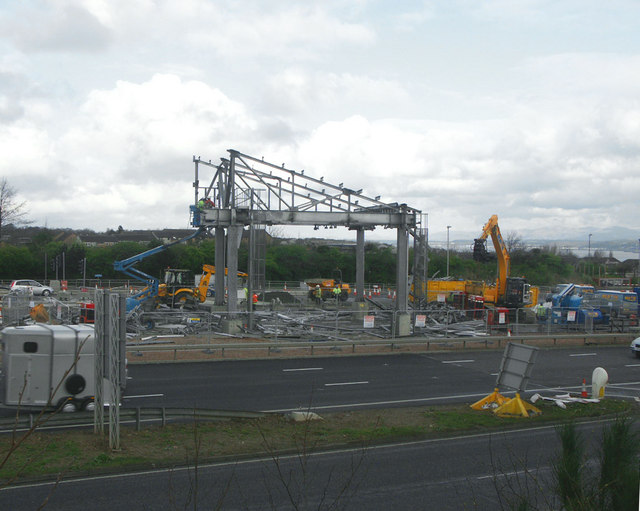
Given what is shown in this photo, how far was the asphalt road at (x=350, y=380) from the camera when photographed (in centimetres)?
1698

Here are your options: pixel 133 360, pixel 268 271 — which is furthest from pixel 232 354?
pixel 268 271

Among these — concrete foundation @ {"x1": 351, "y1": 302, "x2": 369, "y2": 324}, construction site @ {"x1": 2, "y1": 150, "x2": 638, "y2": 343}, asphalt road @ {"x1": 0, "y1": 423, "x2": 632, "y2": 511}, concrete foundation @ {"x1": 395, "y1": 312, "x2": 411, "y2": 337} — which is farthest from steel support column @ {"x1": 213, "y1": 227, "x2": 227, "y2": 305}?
asphalt road @ {"x1": 0, "y1": 423, "x2": 632, "y2": 511}

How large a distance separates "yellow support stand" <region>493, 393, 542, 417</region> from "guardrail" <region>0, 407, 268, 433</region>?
229 inches

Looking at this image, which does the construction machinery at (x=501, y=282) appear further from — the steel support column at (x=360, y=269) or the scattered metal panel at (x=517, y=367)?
the scattered metal panel at (x=517, y=367)

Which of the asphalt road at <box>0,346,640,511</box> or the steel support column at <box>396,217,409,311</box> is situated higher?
the steel support column at <box>396,217,409,311</box>

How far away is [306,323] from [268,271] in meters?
42.8

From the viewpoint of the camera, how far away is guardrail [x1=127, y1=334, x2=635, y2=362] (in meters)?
23.8

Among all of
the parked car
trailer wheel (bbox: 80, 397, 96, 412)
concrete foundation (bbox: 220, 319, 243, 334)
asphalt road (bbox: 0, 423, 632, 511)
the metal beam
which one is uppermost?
the metal beam

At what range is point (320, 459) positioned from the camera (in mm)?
11617

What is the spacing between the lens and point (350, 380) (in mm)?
20250

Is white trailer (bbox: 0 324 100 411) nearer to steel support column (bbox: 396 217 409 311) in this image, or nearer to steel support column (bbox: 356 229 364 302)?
steel support column (bbox: 396 217 409 311)

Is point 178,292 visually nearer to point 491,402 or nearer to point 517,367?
point 491,402

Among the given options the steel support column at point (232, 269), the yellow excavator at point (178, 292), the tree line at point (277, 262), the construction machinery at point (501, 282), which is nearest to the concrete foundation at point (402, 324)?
the steel support column at point (232, 269)

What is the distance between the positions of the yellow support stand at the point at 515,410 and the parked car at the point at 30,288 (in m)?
40.9
